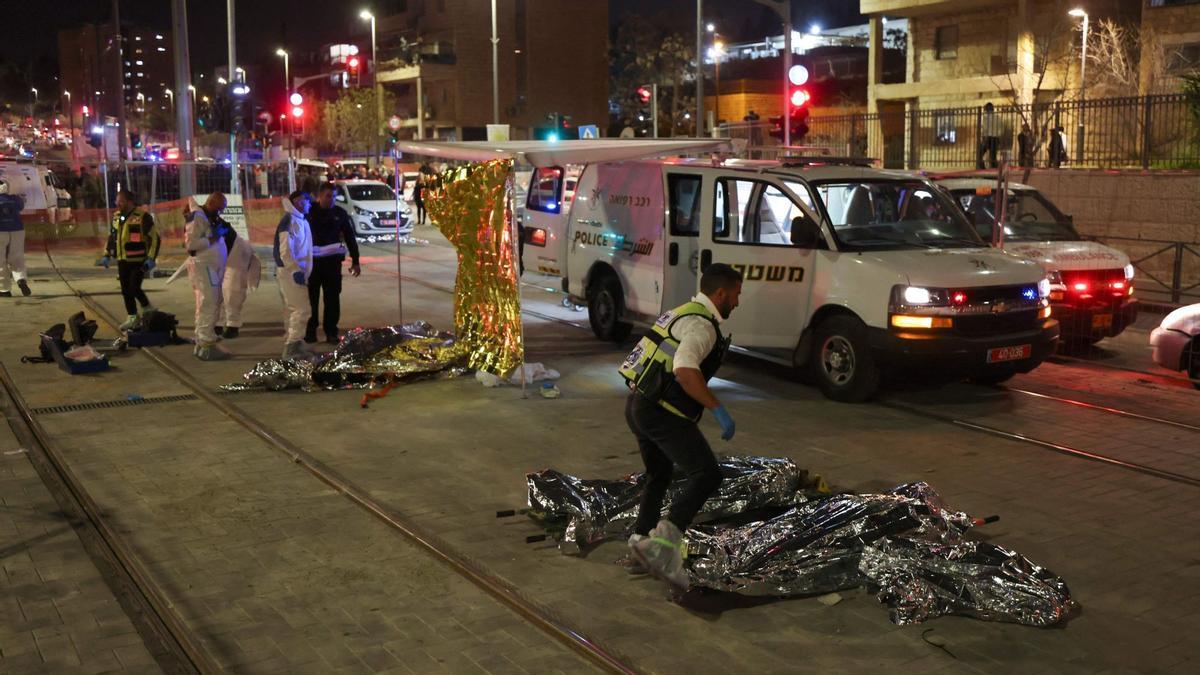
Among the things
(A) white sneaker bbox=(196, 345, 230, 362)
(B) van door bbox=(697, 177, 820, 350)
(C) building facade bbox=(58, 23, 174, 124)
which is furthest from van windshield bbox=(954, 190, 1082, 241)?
(C) building facade bbox=(58, 23, 174, 124)

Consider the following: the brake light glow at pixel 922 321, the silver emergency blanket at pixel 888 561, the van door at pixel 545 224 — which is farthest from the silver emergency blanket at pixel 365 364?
the silver emergency blanket at pixel 888 561

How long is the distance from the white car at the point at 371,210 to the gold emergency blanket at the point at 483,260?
61.8 ft

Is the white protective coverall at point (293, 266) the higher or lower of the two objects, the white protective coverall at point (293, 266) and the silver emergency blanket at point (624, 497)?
the higher

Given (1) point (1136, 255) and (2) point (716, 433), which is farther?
(1) point (1136, 255)

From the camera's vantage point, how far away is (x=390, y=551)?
6652 mm

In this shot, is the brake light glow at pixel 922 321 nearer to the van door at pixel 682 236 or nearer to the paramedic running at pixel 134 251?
the van door at pixel 682 236

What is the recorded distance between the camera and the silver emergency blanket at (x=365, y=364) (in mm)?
11273

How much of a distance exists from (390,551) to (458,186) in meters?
5.65

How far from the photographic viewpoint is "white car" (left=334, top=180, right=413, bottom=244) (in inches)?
1196

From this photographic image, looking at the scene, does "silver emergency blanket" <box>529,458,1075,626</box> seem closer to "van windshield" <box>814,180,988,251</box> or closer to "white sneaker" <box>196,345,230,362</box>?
"van windshield" <box>814,180,988,251</box>

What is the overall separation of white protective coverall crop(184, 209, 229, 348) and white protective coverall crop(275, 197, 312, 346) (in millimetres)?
→ 976

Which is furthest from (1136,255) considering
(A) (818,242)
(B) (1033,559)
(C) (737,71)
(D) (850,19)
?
(D) (850,19)

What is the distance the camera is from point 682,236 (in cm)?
1183

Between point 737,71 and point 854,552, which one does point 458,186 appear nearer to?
point 854,552
